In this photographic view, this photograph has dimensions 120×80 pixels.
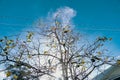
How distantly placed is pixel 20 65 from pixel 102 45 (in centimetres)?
493

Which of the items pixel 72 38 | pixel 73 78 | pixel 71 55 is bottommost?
pixel 73 78

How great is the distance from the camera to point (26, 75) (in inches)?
573

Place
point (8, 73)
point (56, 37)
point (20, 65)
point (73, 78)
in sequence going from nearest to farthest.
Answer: point (8, 73), point (20, 65), point (73, 78), point (56, 37)

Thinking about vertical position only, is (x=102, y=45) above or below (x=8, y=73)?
above

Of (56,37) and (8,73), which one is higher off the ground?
(56,37)

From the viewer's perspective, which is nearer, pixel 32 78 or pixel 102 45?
pixel 32 78

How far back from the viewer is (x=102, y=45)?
1599 cm

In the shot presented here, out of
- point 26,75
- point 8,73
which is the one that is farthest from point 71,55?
point 8,73

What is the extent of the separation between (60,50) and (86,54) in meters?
1.53

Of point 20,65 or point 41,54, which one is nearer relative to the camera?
point 20,65

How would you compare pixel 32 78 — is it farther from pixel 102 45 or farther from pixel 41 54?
pixel 102 45

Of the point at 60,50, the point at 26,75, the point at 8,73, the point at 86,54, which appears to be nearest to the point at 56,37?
the point at 60,50

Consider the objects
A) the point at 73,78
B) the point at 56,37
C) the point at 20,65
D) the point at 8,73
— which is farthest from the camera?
the point at 56,37

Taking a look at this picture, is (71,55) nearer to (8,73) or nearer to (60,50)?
(60,50)
